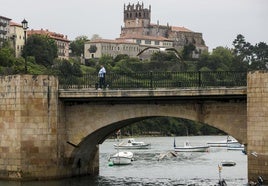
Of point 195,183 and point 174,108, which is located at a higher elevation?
point 174,108

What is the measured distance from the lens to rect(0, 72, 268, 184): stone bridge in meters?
39.7

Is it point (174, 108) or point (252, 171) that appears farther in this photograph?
point (174, 108)

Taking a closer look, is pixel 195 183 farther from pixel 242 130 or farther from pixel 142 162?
pixel 142 162

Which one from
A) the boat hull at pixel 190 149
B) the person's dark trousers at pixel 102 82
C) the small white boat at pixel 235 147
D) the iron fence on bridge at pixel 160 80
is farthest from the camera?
the small white boat at pixel 235 147

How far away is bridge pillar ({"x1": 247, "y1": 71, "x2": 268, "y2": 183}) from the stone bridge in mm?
1524

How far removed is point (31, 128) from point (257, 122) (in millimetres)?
11492

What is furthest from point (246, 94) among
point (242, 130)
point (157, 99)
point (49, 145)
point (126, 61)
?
point (126, 61)

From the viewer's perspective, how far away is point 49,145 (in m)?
41.8

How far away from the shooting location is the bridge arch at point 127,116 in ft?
128

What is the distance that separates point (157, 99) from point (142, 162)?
22.9m

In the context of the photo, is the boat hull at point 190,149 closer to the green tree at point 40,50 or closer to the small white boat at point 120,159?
the small white boat at point 120,159

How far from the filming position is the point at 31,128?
42.0 m

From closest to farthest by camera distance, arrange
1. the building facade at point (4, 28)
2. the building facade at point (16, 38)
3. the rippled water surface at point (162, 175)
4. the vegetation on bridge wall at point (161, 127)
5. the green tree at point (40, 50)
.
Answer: the rippled water surface at point (162, 175)
the vegetation on bridge wall at point (161, 127)
the green tree at point (40, 50)
the building facade at point (4, 28)
the building facade at point (16, 38)

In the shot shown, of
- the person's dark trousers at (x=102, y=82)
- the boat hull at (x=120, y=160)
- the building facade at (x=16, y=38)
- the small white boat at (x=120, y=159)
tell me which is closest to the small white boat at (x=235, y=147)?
the small white boat at (x=120, y=159)
